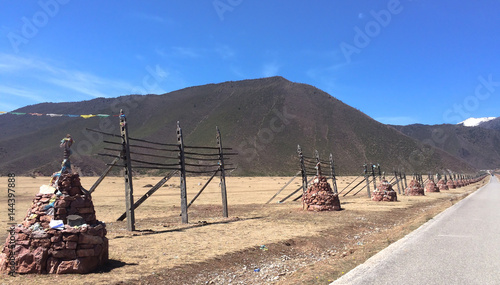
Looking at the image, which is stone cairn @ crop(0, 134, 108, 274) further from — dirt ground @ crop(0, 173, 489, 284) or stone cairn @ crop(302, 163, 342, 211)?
stone cairn @ crop(302, 163, 342, 211)

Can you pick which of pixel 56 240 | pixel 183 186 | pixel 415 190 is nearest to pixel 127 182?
pixel 183 186

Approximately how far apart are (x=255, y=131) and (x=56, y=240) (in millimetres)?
84226

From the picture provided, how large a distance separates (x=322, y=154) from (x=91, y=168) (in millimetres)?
53195

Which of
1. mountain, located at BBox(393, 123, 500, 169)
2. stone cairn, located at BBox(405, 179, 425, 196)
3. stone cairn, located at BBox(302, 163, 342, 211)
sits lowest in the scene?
stone cairn, located at BBox(405, 179, 425, 196)

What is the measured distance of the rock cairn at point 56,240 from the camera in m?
5.35

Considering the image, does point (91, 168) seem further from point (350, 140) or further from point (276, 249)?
point (350, 140)

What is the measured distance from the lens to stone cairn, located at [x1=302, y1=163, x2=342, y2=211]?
1577cm

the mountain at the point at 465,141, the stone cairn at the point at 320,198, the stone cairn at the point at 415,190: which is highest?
the mountain at the point at 465,141

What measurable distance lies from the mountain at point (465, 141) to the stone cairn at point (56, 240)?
191163 millimetres

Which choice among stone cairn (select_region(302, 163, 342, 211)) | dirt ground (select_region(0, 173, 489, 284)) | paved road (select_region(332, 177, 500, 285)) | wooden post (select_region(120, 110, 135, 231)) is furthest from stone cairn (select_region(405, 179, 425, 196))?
wooden post (select_region(120, 110, 135, 231))

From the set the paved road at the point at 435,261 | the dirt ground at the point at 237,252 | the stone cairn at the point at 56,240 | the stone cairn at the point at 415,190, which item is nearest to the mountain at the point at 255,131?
the stone cairn at the point at 415,190

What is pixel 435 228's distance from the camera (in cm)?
986

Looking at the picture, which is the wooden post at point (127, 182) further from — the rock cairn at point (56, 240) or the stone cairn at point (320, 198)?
the stone cairn at point (320, 198)

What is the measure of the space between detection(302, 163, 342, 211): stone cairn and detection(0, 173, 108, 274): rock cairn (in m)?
11.7
